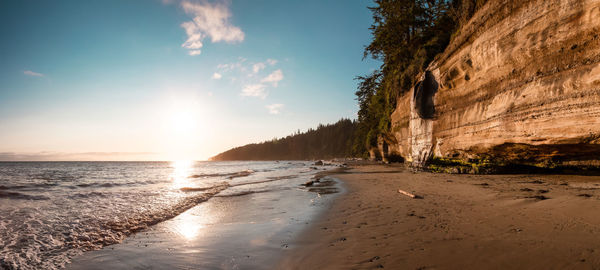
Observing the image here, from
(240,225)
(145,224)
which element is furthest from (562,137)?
(145,224)

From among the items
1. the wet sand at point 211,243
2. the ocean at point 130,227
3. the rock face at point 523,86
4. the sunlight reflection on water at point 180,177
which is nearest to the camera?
the wet sand at point 211,243

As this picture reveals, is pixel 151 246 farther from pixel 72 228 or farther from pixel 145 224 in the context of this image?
pixel 72 228

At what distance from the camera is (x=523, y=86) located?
7473mm

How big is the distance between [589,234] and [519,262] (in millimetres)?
1577

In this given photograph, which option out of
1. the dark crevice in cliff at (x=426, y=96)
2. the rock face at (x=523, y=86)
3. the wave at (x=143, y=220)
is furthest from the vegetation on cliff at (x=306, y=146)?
the wave at (x=143, y=220)

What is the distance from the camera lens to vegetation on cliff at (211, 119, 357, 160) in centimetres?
12775

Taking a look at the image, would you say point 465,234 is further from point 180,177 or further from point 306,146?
point 306,146

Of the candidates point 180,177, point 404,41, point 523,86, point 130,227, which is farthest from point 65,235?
point 404,41

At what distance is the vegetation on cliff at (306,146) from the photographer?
12775 cm

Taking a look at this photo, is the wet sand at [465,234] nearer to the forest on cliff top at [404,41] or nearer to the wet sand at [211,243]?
the wet sand at [211,243]

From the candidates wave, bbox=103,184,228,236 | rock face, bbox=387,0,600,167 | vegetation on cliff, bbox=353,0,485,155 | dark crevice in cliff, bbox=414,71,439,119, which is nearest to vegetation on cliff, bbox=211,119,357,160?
vegetation on cliff, bbox=353,0,485,155

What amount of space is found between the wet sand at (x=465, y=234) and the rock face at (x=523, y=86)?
186 cm

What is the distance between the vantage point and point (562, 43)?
6.27m

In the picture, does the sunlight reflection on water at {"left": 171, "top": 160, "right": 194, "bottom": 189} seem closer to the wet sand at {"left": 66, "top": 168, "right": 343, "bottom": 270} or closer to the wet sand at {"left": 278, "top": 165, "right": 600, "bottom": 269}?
the wet sand at {"left": 66, "top": 168, "right": 343, "bottom": 270}
